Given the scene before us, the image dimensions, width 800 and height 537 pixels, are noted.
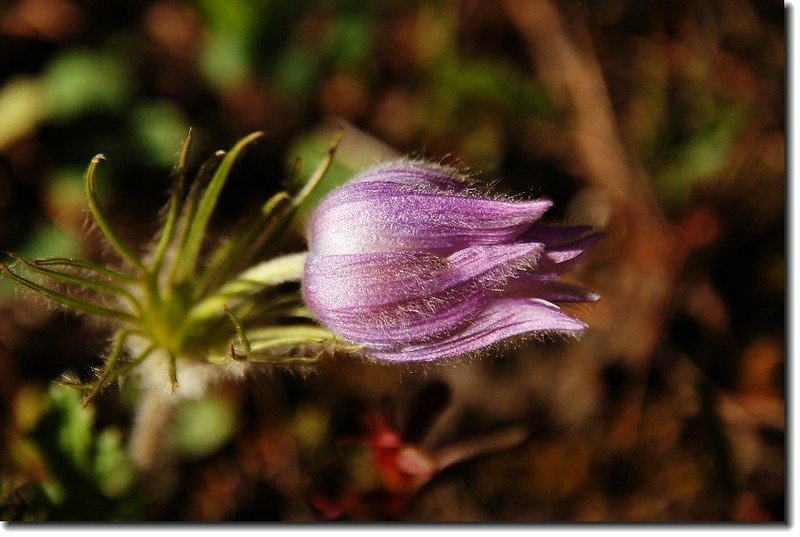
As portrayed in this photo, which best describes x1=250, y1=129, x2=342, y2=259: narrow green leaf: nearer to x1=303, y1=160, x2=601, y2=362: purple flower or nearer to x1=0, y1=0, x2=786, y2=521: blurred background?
x1=303, y1=160, x2=601, y2=362: purple flower

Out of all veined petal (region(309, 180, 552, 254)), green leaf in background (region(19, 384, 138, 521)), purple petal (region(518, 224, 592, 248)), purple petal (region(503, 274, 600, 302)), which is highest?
veined petal (region(309, 180, 552, 254))

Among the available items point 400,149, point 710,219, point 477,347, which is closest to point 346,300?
point 477,347

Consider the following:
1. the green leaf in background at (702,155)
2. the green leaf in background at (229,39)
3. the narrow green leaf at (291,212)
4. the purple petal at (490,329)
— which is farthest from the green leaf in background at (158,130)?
the green leaf in background at (702,155)

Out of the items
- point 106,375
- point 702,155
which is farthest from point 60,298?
point 702,155

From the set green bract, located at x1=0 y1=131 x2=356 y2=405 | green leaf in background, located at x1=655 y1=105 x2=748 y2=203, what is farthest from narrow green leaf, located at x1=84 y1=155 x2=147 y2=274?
green leaf in background, located at x1=655 y1=105 x2=748 y2=203

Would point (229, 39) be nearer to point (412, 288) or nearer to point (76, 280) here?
point (76, 280)

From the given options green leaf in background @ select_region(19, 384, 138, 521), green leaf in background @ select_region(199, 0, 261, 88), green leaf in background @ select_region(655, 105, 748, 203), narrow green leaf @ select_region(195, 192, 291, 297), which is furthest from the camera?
green leaf in background @ select_region(655, 105, 748, 203)

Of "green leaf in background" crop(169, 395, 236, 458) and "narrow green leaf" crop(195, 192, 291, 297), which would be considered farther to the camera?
"green leaf in background" crop(169, 395, 236, 458)
